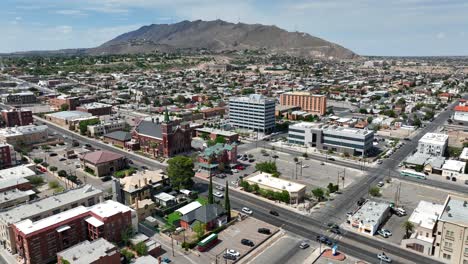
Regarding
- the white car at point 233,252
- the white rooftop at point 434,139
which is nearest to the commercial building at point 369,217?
the white car at point 233,252

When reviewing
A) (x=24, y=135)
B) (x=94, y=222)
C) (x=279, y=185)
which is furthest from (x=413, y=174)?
(x=24, y=135)

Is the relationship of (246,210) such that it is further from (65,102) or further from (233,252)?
(65,102)

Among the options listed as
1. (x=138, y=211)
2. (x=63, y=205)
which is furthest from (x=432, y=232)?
(x=63, y=205)

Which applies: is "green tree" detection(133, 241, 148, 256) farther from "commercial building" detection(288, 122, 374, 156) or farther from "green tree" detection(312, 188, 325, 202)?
"commercial building" detection(288, 122, 374, 156)

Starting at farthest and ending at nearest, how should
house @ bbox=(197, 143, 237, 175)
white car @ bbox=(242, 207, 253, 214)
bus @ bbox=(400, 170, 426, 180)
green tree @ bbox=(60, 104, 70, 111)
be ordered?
green tree @ bbox=(60, 104, 70, 111) < house @ bbox=(197, 143, 237, 175) < bus @ bbox=(400, 170, 426, 180) < white car @ bbox=(242, 207, 253, 214)

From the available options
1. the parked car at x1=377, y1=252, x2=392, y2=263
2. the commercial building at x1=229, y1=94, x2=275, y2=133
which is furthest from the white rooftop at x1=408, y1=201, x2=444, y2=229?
the commercial building at x1=229, y1=94, x2=275, y2=133

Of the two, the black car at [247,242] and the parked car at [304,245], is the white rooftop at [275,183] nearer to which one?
the parked car at [304,245]

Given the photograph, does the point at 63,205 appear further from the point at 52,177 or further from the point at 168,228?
the point at 52,177
